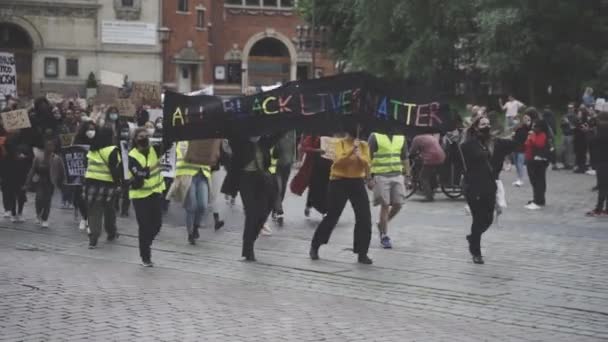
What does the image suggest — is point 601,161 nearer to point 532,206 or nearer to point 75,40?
point 532,206

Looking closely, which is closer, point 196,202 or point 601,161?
point 196,202

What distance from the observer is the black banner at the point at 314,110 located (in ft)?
43.8

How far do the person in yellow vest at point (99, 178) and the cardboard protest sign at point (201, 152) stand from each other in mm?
1008

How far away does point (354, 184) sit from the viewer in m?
13.9

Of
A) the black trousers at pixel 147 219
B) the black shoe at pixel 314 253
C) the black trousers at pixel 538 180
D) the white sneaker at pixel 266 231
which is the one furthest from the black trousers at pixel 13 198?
the black trousers at pixel 538 180

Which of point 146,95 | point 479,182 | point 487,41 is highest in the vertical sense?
point 487,41

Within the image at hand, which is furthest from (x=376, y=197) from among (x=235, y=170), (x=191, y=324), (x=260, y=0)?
(x=260, y=0)

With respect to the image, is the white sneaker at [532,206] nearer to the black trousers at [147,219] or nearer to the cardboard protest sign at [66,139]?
the cardboard protest sign at [66,139]

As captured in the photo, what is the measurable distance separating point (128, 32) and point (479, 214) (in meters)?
46.9

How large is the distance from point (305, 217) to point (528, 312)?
9.13 metres

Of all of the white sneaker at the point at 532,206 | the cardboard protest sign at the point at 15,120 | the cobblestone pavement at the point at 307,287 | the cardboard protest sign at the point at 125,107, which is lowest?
the cobblestone pavement at the point at 307,287

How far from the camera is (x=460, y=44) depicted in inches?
1713

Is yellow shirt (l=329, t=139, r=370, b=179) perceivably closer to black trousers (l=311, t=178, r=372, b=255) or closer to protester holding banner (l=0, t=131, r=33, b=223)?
black trousers (l=311, t=178, r=372, b=255)

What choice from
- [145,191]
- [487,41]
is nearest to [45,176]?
[145,191]
